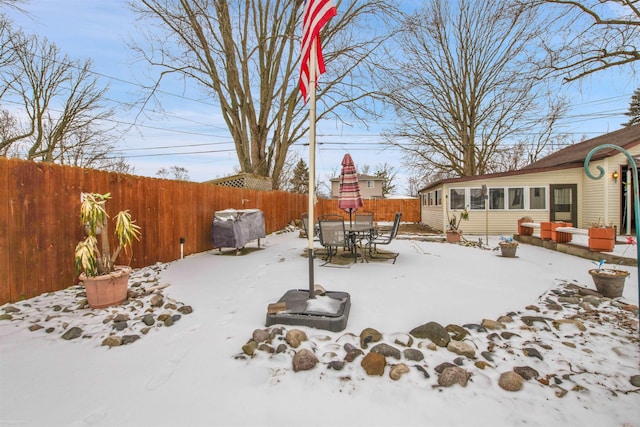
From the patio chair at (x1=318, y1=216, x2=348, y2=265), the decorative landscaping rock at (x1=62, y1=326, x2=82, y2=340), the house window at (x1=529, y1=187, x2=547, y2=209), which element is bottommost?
the decorative landscaping rock at (x1=62, y1=326, x2=82, y2=340)

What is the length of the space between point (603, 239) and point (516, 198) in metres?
5.75

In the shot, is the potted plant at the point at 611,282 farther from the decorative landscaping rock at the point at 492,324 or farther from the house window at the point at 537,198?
the house window at the point at 537,198

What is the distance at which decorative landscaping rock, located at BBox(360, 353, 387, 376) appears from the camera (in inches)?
80.5

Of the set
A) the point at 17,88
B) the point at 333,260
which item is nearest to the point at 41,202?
the point at 333,260

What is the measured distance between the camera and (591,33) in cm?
811

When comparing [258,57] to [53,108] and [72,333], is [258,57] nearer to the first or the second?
[53,108]

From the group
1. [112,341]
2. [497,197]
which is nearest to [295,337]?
[112,341]

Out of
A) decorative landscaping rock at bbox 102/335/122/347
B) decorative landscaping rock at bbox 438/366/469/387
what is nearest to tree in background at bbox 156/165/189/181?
decorative landscaping rock at bbox 102/335/122/347

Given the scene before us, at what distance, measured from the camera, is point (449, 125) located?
17.9m

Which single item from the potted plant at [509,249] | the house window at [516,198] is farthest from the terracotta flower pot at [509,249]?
the house window at [516,198]

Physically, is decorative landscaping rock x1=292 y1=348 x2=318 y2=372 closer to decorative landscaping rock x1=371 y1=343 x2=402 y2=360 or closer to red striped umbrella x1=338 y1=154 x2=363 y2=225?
decorative landscaping rock x1=371 y1=343 x2=402 y2=360

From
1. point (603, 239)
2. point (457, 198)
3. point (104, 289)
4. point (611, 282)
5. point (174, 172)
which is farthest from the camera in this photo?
point (174, 172)

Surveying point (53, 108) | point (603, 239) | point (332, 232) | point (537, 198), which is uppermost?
point (53, 108)

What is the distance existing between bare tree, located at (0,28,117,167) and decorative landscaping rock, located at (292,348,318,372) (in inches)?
644
